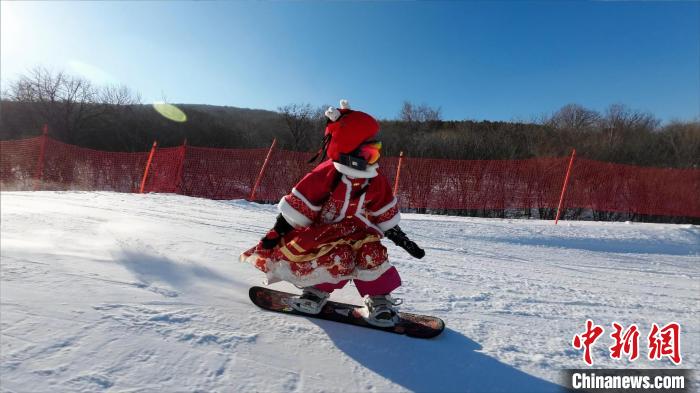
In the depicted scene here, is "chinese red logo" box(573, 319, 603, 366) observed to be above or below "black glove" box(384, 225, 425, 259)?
below

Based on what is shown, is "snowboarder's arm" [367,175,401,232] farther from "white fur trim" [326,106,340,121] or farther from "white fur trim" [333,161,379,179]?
"white fur trim" [326,106,340,121]

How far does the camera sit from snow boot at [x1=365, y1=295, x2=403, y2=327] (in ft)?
6.28

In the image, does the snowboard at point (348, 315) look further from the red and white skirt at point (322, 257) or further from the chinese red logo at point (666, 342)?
the chinese red logo at point (666, 342)

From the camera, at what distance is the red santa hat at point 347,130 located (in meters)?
1.96

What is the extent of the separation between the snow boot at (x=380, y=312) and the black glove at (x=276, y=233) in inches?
25.7

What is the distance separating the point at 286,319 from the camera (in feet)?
6.23

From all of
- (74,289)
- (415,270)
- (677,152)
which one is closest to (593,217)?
(677,152)

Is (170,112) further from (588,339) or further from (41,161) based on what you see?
(588,339)

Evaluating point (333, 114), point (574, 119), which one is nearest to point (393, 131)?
point (574, 119)

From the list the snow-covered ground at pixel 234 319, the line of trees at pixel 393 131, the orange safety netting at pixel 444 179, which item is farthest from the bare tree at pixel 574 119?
the snow-covered ground at pixel 234 319

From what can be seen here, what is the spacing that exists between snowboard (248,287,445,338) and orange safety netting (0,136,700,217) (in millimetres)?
8222

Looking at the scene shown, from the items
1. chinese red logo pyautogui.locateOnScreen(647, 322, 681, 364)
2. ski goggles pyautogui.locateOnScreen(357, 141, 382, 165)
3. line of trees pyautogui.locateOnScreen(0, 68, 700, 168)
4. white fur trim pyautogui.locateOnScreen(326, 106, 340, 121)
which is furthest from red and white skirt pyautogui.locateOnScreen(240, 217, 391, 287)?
line of trees pyautogui.locateOnScreen(0, 68, 700, 168)

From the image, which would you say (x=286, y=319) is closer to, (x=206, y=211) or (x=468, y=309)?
(x=468, y=309)

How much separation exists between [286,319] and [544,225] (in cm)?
669
